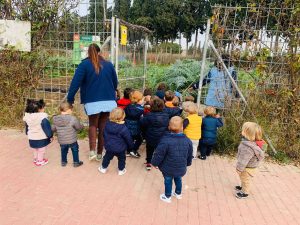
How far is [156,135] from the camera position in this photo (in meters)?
4.38

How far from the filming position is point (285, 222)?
11.4 ft

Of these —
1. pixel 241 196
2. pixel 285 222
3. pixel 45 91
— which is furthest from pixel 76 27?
pixel 285 222

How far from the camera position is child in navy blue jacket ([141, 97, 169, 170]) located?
169 inches

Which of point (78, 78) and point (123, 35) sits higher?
point (123, 35)

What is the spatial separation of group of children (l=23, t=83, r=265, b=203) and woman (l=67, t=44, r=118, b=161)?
0.27 m

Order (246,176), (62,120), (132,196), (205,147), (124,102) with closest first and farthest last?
(132,196) < (246,176) < (62,120) < (124,102) < (205,147)

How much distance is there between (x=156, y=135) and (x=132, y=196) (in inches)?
39.4

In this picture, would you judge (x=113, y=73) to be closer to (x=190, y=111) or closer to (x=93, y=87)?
(x=93, y=87)

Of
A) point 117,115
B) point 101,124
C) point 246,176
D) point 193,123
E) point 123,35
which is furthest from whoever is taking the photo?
point 123,35

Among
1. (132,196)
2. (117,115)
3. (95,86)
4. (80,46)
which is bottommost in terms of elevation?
(132,196)

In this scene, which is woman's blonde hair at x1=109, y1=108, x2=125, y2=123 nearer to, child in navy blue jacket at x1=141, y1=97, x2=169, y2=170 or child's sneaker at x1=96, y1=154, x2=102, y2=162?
child in navy blue jacket at x1=141, y1=97, x2=169, y2=170

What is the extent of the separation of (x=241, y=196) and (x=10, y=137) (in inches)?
175

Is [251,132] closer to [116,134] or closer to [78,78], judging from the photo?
[116,134]

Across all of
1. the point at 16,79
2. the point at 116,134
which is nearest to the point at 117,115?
the point at 116,134
